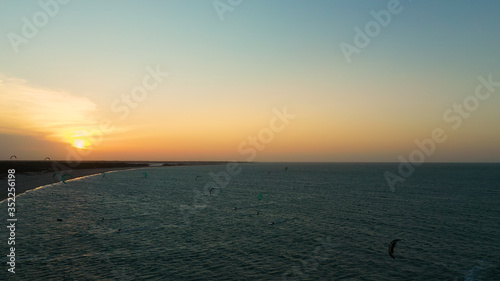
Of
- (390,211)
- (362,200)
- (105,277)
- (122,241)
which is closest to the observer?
(105,277)

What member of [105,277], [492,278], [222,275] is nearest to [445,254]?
[492,278]

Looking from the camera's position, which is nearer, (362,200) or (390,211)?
(390,211)

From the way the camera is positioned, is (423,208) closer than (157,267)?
No

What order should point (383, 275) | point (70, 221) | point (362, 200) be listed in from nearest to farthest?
point (383, 275) → point (70, 221) → point (362, 200)

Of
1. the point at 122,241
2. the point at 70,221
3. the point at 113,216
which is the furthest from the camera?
the point at 113,216

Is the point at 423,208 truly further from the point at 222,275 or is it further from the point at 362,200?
the point at 222,275

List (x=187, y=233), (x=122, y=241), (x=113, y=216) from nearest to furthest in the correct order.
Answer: (x=122, y=241) → (x=187, y=233) → (x=113, y=216)

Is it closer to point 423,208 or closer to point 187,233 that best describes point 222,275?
point 187,233

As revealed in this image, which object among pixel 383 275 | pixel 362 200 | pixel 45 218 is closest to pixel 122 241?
pixel 45 218
